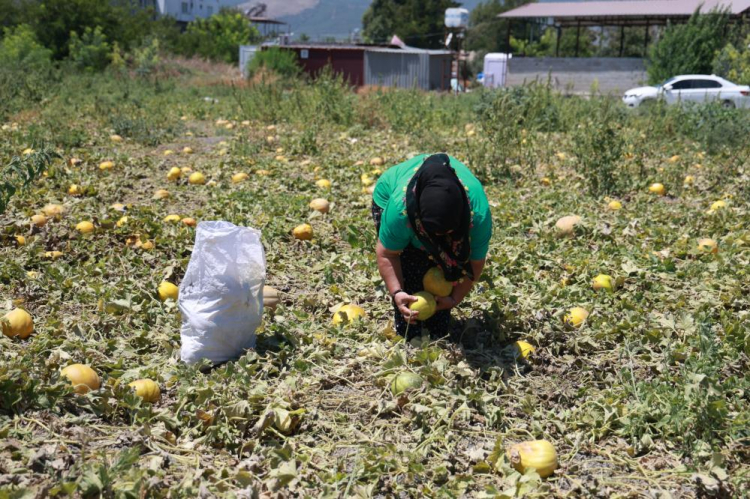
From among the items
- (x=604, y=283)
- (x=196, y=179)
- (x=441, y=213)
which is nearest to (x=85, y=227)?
(x=196, y=179)

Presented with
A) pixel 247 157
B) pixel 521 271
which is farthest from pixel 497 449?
pixel 247 157

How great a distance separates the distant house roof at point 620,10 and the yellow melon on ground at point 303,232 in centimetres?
3058

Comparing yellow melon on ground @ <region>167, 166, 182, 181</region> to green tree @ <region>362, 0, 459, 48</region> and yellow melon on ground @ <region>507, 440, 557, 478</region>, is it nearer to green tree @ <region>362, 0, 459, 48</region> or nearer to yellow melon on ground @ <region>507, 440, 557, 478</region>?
yellow melon on ground @ <region>507, 440, 557, 478</region>

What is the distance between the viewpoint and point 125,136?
1123 cm

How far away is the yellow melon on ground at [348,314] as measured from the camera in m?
4.34

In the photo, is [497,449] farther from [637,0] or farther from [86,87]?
[637,0]

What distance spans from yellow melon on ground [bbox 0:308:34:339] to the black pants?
2068 millimetres

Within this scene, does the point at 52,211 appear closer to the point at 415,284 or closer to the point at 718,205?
the point at 415,284

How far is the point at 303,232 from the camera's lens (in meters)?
6.07

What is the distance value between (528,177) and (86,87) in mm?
14262

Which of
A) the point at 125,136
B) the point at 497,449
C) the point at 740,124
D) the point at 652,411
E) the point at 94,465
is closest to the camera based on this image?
the point at 94,465

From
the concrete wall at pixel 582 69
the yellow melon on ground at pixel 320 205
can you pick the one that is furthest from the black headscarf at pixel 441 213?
the concrete wall at pixel 582 69

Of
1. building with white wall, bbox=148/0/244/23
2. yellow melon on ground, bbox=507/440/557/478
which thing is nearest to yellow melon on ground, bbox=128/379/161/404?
yellow melon on ground, bbox=507/440/557/478

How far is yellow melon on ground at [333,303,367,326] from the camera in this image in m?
4.34
